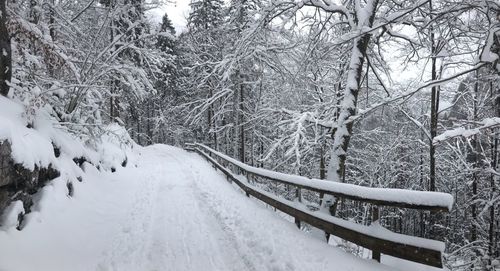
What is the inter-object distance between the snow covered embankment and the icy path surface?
201mm

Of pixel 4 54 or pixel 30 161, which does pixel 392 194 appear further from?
pixel 4 54

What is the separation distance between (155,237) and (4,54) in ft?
15.7

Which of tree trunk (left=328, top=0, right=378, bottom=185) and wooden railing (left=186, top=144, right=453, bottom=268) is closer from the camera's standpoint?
wooden railing (left=186, top=144, right=453, bottom=268)

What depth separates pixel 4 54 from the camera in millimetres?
7367

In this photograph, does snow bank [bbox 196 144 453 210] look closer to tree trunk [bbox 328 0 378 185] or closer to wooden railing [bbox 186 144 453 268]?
wooden railing [bbox 186 144 453 268]

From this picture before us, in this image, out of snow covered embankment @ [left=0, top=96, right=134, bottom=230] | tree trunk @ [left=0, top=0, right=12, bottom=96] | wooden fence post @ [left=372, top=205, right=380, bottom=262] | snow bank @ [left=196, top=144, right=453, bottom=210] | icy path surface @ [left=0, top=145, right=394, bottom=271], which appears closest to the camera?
snow bank @ [left=196, top=144, right=453, bottom=210]

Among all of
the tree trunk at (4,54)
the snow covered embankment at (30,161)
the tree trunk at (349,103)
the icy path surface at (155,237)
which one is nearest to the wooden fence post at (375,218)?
the icy path surface at (155,237)

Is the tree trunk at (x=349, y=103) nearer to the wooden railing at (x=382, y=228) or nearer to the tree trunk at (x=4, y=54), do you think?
the wooden railing at (x=382, y=228)

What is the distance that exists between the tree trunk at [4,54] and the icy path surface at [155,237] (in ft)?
7.57

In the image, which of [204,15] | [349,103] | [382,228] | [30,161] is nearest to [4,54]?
[30,161]

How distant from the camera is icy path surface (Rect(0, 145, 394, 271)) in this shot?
18.0 ft

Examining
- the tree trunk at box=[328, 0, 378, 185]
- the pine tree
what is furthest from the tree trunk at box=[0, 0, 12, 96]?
the pine tree

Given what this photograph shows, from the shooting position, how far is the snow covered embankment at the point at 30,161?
19.1 feet

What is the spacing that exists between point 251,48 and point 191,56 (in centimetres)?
1837
